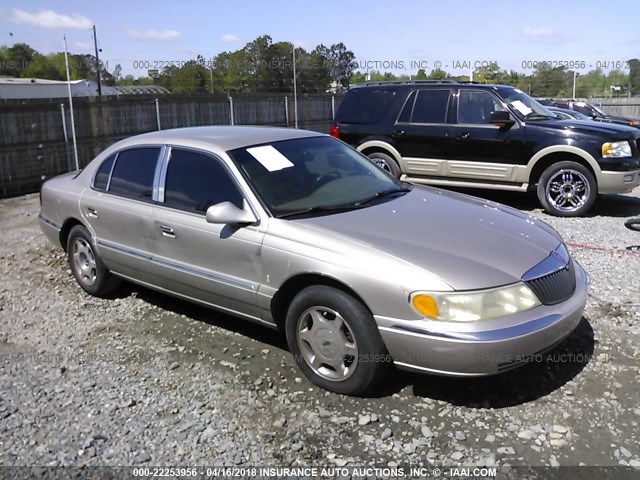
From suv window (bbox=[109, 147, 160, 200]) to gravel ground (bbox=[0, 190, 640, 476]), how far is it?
1085mm

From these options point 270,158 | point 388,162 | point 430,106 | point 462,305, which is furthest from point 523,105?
point 462,305

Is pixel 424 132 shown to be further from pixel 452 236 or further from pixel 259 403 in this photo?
pixel 259 403

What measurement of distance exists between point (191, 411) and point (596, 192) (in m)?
7.05

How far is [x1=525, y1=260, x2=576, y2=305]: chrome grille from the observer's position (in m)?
3.39

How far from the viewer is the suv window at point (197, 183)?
418cm

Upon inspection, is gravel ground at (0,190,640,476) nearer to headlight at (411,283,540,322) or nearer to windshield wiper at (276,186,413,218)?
headlight at (411,283,540,322)

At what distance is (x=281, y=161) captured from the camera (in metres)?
4.38

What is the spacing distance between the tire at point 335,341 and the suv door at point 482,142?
6181 millimetres

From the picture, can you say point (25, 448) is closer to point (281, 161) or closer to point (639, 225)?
point (281, 161)

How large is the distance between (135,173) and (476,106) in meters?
6.03

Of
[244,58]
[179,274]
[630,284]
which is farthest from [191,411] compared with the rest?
[244,58]

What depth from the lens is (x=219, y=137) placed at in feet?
15.1

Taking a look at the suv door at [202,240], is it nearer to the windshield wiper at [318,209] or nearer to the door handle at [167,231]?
→ the door handle at [167,231]

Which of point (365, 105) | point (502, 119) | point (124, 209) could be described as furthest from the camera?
point (365, 105)
